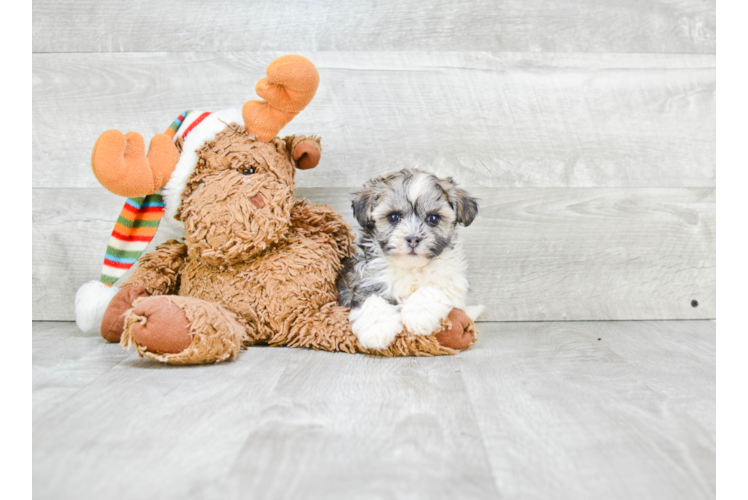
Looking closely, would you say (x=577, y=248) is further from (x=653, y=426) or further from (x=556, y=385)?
(x=653, y=426)

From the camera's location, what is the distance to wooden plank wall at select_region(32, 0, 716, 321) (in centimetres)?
237

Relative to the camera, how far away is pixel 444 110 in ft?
7.86

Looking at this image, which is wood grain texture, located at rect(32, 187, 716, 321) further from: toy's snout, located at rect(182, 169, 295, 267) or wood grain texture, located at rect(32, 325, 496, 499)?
wood grain texture, located at rect(32, 325, 496, 499)

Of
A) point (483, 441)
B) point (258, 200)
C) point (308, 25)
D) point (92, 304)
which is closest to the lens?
point (483, 441)

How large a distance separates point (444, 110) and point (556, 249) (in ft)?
2.30

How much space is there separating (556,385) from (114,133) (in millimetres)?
1370

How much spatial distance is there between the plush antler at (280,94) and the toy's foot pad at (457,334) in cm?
79

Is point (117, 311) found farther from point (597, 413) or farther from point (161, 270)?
point (597, 413)

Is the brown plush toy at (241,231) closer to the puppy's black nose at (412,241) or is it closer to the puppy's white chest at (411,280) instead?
the puppy's white chest at (411,280)

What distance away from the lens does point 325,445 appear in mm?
1196

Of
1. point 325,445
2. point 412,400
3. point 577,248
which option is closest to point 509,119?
point 577,248

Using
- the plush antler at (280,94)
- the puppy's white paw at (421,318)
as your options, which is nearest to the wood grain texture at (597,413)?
the puppy's white paw at (421,318)

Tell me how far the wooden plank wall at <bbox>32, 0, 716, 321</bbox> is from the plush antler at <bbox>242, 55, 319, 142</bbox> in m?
0.43

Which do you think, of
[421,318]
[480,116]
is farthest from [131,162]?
[480,116]
